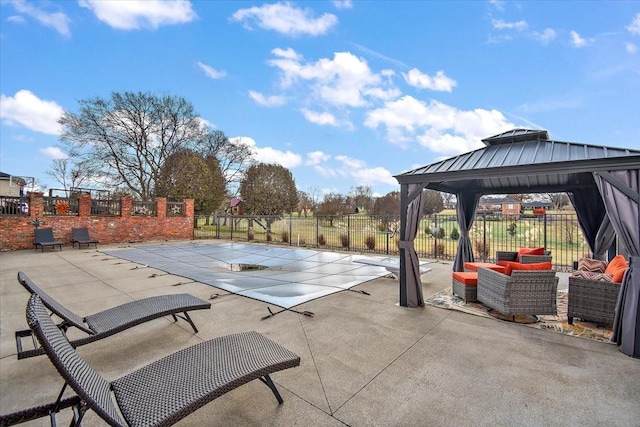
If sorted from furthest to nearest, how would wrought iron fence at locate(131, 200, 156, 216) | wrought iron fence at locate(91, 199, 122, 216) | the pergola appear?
wrought iron fence at locate(131, 200, 156, 216), wrought iron fence at locate(91, 199, 122, 216), the pergola

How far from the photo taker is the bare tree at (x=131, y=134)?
18.7 metres

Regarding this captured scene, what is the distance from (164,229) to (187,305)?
531 inches

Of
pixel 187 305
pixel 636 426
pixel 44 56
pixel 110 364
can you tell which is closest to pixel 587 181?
pixel 636 426

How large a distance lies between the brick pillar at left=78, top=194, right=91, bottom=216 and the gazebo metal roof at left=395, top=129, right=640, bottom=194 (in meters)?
14.2

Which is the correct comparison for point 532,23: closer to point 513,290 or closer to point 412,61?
point 412,61

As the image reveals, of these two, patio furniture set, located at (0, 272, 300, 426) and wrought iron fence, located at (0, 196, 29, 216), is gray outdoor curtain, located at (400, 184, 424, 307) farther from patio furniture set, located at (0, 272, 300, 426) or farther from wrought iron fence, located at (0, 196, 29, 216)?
wrought iron fence, located at (0, 196, 29, 216)

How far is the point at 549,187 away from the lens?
7156 millimetres

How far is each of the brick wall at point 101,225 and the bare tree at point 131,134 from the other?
287 inches

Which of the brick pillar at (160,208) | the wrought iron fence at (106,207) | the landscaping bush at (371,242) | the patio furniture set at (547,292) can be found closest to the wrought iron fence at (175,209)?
the brick pillar at (160,208)

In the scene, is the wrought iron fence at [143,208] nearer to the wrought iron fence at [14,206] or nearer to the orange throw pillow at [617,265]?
the wrought iron fence at [14,206]

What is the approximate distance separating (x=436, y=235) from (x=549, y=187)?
10.9 feet

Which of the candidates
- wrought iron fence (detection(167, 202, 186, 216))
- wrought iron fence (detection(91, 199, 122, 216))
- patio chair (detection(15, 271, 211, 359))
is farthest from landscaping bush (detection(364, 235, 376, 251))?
wrought iron fence (detection(91, 199, 122, 216))

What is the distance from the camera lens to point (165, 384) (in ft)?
6.16

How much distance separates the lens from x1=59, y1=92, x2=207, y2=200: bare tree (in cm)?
1870
